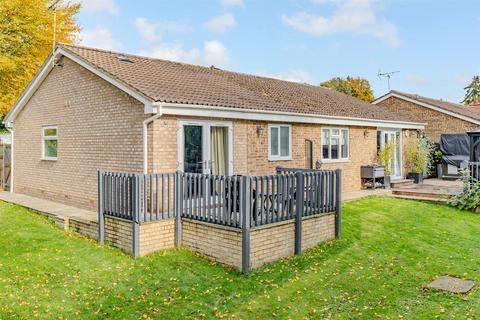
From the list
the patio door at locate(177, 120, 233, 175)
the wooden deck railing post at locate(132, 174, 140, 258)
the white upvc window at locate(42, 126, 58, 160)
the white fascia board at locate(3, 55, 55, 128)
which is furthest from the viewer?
the white upvc window at locate(42, 126, 58, 160)

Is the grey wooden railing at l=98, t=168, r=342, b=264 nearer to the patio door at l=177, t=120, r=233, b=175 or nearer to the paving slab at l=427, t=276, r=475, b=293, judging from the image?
the patio door at l=177, t=120, r=233, b=175

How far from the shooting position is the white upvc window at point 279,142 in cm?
1373

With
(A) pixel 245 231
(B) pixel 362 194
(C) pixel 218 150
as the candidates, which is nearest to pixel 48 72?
(C) pixel 218 150

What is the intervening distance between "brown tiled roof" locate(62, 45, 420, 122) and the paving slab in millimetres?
6860

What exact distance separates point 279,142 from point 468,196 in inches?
262

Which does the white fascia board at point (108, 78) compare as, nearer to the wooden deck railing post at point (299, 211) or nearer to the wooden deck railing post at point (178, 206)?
the wooden deck railing post at point (178, 206)

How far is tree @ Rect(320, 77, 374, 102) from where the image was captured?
A: 177 feet

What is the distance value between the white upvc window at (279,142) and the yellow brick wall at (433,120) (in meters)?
13.3

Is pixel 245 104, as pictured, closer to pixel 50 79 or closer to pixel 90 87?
pixel 90 87

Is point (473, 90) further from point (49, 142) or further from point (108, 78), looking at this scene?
point (108, 78)

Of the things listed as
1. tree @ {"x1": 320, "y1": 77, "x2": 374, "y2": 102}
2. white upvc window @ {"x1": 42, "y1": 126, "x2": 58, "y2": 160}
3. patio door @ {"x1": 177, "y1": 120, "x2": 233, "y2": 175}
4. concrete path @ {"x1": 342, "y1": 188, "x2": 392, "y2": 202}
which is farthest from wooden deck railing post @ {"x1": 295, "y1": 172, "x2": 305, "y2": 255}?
tree @ {"x1": 320, "y1": 77, "x2": 374, "y2": 102}

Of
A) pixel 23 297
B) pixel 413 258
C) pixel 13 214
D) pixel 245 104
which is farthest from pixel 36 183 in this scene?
pixel 413 258

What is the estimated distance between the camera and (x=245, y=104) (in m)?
12.8

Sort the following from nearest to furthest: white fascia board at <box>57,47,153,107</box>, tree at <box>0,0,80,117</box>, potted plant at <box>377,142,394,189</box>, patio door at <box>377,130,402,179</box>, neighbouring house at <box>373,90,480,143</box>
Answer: white fascia board at <box>57,47,153,107</box> < potted plant at <box>377,142,394,189</box> < patio door at <box>377,130,402,179</box> < tree at <box>0,0,80,117</box> < neighbouring house at <box>373,90,480,143</box>
